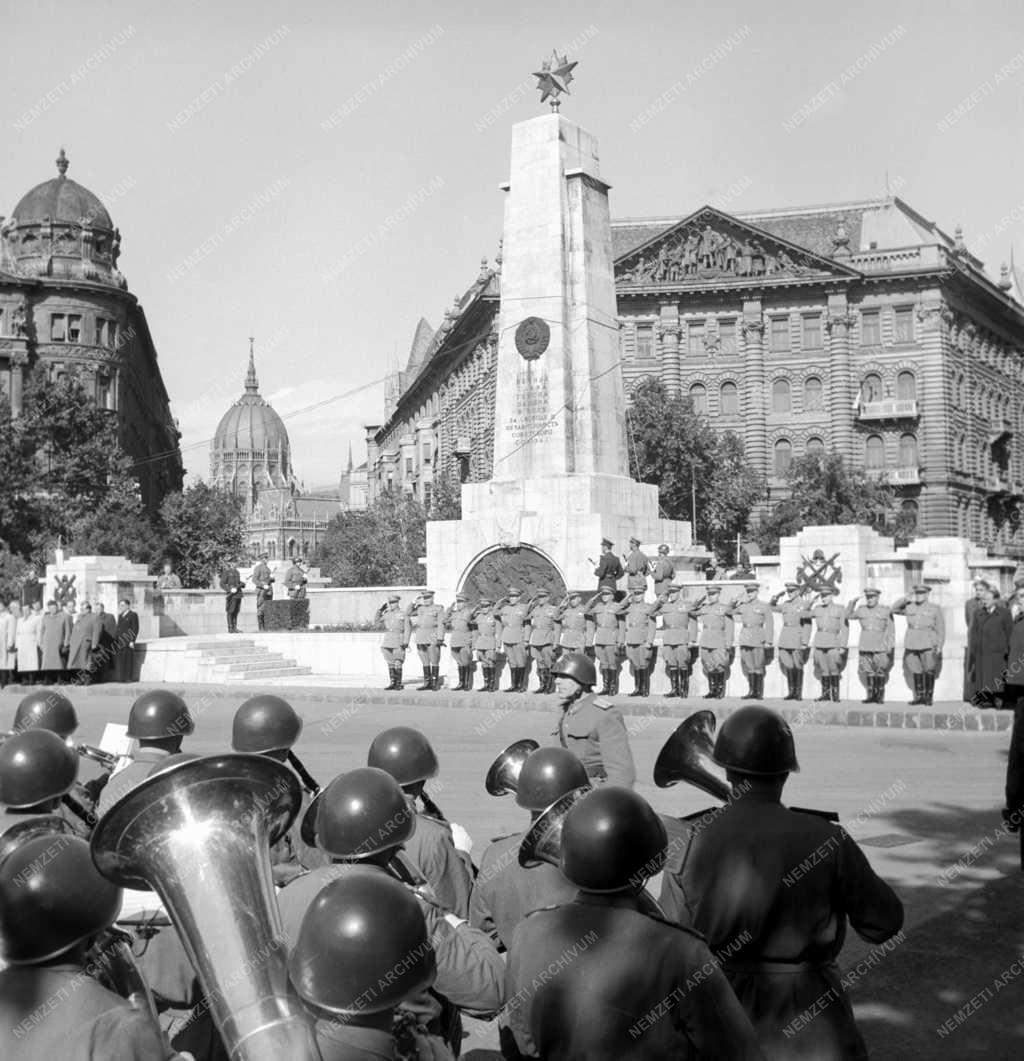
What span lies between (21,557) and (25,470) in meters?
4.45

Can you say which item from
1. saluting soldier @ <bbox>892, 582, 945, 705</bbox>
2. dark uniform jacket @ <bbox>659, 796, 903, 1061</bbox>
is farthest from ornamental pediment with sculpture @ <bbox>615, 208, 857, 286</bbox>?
dark uniform jacket @ <bbox>659, 796, 903, 1061</bbox>

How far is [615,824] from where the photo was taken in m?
3.12

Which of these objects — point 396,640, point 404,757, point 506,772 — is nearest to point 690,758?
point 506,772

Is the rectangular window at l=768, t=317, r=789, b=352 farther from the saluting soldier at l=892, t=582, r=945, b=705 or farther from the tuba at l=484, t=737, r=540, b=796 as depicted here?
the tuba at l=484, t=737, r=540, b=796

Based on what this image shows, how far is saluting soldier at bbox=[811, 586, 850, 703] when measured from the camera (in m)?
18.3

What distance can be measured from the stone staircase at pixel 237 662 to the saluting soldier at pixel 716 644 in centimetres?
954

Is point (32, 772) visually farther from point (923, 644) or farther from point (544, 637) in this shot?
point (544, 637)

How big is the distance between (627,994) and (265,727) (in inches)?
127

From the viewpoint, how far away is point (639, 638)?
19.8m

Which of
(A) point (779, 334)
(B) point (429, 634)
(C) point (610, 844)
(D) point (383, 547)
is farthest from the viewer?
(A) point (779, 334)

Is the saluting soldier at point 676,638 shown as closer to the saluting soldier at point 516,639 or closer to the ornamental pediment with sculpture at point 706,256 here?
the saluting soldier at point 516,639

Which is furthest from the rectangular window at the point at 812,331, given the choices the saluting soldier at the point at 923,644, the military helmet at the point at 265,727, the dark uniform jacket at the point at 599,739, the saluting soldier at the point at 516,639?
the military helmet at the point at 265,727

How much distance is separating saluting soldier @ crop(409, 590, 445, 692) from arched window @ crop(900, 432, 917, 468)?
50714 millimetres

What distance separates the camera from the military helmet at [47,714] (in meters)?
6.78
